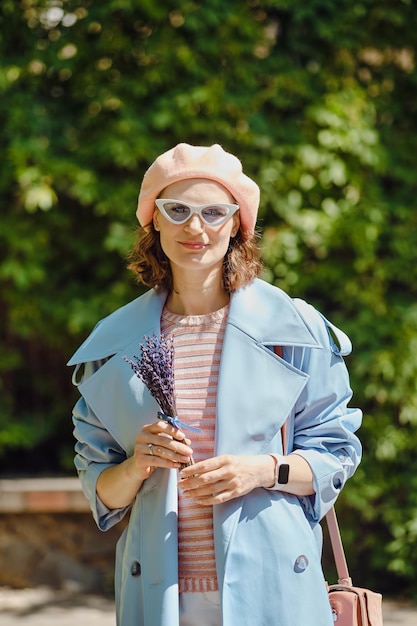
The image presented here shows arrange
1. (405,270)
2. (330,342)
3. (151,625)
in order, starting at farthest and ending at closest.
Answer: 1. (405,270)
2. (330,342)
3. (151,625)

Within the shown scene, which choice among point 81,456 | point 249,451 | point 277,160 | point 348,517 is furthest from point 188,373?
point 348,517

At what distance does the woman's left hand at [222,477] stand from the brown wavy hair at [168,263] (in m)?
0.44

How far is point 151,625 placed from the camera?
77.0 inches

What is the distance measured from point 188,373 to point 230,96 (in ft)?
9.55

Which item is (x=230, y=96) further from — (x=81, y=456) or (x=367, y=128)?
(x=81, y=456)

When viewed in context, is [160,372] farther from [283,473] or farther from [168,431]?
[283,473]

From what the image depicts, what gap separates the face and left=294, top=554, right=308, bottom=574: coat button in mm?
654

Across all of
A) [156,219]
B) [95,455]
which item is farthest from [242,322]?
[95,455]

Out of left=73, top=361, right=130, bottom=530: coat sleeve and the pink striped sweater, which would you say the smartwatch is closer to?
the pink striped sweater

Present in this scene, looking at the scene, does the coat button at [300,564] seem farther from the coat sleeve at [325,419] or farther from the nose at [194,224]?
the nose at [194,224]

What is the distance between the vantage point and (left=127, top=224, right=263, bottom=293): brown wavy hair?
2164 millimetres

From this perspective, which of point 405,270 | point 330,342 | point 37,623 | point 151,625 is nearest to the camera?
point 151,625

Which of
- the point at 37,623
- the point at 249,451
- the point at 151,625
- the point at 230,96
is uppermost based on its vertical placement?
the point at 230,96

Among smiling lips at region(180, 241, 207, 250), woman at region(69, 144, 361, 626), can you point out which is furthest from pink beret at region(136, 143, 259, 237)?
smiling lips at region(180, 241, 207, 250)
